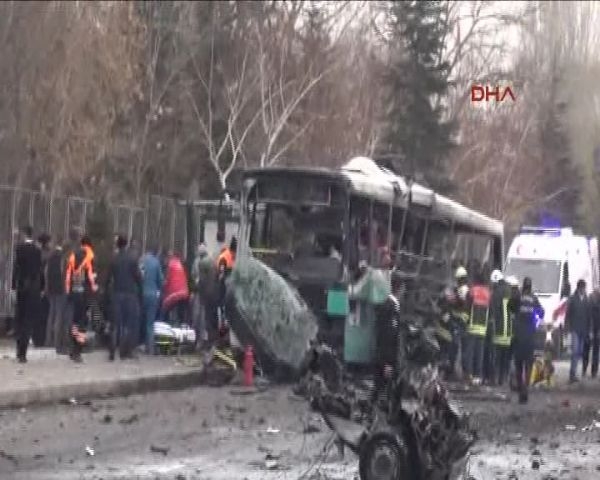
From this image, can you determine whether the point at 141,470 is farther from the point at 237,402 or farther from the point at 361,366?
the point at 237,402

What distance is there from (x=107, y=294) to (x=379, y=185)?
436 cm

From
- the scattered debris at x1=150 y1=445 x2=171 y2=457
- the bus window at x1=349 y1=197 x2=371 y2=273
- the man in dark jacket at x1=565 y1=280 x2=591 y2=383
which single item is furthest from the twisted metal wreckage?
the man in dark jacket at x1=565 y1=280 x2=591 y2=383

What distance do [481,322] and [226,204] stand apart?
170 inches

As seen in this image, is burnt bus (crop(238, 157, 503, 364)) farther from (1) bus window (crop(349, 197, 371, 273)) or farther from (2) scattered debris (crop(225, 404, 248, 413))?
(2) scattered debris (crop(225, 404, 248, 413))

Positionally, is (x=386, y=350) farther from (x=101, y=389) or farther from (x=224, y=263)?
(x=224, y=263)

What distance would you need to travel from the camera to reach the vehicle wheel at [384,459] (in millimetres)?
9805

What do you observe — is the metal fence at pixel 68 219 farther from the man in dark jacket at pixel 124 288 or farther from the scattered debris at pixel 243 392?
the scattered debris at pixel 243 392

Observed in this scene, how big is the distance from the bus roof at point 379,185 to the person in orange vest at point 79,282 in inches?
102

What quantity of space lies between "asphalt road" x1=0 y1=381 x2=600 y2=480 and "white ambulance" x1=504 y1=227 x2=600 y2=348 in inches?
639

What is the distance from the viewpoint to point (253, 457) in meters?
12.3

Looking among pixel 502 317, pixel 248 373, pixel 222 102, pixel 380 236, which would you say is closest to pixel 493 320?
pixel 502 317

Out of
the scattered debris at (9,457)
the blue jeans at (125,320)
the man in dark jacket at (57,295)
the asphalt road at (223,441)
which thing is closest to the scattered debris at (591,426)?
the asphalt road at (223,441)

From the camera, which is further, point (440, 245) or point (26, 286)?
point (440, 245)

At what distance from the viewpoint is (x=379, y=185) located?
873 inches
